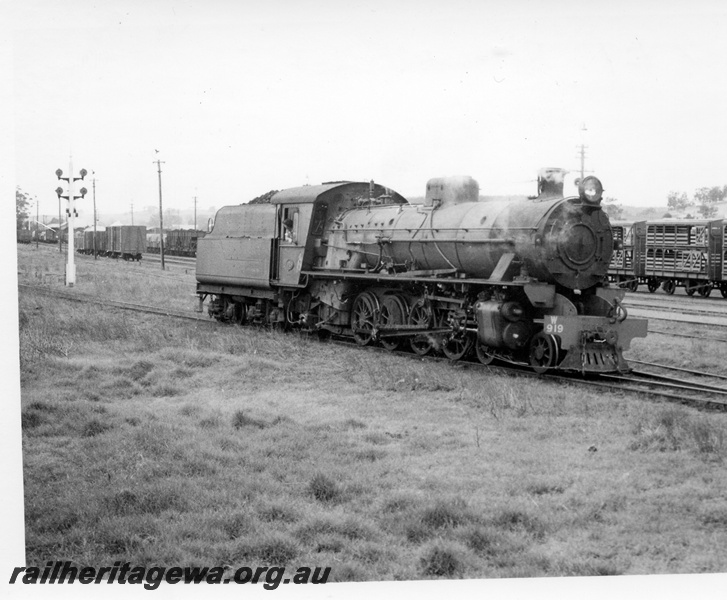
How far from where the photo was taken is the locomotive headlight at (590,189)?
409 inches

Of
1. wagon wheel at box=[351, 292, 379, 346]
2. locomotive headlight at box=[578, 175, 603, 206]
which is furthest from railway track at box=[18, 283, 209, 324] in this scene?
locomotive headlight at box=[578, 175, 603, 206]

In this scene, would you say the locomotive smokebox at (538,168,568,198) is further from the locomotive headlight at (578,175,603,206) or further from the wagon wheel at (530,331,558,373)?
the wagon wheel at (530,331,558,373)

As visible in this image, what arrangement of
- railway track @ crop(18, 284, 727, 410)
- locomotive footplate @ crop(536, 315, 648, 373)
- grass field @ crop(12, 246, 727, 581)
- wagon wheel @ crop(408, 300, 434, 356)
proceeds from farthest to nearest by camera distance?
wagon wheel @ crop(408, 300, 434, 356)
locomotive footplate @ crop(536, 315, 648, 373)
railway track @ crop(18, 284, 727, 410)
grass field @ crop(12, 246, 727, 581)

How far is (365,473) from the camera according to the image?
21.6 feet

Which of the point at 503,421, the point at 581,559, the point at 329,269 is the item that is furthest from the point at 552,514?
the point at 329,269

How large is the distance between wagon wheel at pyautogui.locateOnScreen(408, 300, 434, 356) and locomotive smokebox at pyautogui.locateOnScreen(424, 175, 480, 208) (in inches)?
66.2

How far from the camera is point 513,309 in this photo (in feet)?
34.9

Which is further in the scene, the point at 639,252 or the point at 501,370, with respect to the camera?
the point at 639,252

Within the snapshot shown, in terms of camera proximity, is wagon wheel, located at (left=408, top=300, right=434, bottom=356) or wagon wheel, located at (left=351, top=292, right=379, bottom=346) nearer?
wagon wheel, located at (left=408, top=300, right=434, bottom=356)

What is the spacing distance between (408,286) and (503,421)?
501 centimetres

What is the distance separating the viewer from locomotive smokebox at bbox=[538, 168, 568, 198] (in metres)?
10.7

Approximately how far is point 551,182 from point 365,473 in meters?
5.93

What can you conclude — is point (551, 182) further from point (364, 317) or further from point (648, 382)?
point (364, 317)

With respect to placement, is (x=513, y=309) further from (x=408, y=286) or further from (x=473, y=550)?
(x=473, y=550)
